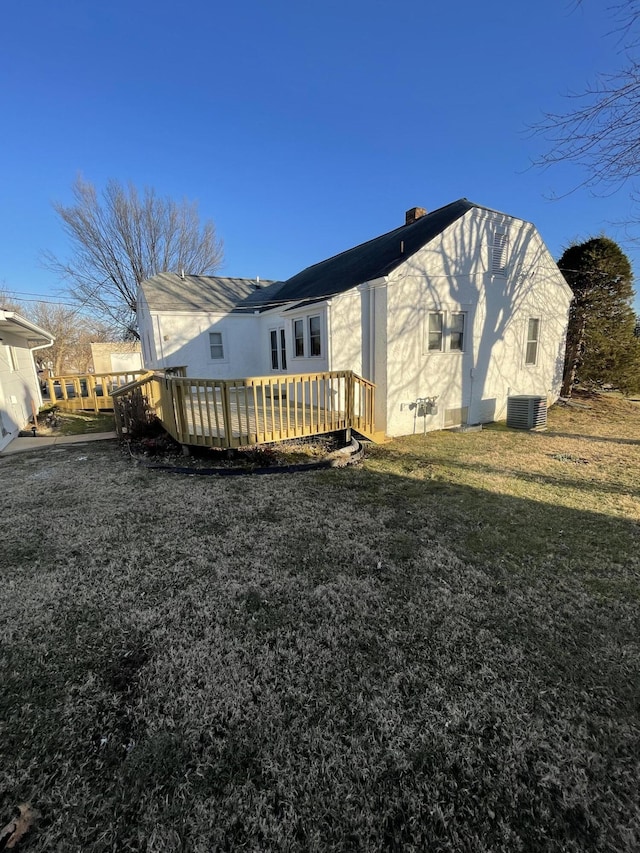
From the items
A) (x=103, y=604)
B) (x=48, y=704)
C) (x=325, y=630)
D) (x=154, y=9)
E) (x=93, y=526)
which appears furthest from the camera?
(x=154, y=9)

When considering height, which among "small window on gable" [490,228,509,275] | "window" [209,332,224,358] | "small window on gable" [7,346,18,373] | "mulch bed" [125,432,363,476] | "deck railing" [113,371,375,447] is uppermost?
"small window on gable" [490,228,509,275]

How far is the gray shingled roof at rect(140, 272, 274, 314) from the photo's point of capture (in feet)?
43.9

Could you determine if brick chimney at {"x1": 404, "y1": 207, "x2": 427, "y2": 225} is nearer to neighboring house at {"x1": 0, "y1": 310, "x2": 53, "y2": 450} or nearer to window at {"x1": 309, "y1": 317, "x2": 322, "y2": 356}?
window at {"x1": 309, "y1": 317, "x2": 322, "y2": 356}

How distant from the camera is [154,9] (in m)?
7.16

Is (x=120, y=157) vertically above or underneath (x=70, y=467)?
above

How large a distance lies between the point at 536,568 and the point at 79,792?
3.40 m

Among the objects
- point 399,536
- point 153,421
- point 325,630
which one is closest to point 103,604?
point 325,630

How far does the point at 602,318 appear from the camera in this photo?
13.0 m

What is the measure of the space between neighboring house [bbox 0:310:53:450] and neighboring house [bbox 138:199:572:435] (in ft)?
13.4

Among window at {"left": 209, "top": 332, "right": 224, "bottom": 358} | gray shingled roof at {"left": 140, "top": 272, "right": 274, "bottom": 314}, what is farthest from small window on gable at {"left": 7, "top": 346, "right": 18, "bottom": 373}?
window at {"left": 209, "top": 332, "right": 224, "bottom": 358}

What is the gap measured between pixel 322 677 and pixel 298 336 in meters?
8.75

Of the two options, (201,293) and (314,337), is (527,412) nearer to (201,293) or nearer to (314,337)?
(314,337)

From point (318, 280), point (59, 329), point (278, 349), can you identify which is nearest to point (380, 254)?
point (318, 280)

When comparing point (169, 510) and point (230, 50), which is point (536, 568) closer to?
point (169, 510)
